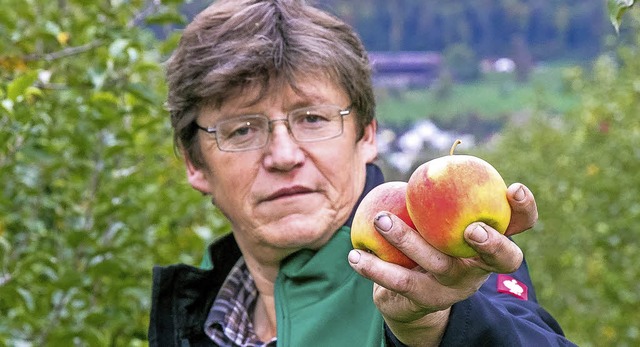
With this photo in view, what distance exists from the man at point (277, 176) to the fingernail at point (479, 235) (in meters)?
0.33

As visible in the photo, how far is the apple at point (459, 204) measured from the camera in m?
1.36

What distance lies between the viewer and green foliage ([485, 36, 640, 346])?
5.21 m

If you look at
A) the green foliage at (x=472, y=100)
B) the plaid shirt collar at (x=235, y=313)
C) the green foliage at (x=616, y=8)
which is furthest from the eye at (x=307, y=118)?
the green foliage at (x=472, y=100)

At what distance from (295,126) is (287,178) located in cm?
12

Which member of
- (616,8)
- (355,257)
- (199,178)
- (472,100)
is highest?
(616,8)

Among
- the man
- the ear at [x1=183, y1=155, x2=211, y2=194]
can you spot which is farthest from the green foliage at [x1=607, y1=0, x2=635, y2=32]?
the ear at [x1=183, y1=155, x2=211, y2=194]

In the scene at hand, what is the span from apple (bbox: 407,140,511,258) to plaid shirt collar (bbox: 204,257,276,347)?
81 centimetres

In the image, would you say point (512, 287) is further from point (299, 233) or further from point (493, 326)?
point (299, 233)

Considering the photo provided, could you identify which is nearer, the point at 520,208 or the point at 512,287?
the point at 520,208

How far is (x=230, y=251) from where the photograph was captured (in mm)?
2414

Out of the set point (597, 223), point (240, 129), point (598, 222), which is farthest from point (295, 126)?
point (598, 222)

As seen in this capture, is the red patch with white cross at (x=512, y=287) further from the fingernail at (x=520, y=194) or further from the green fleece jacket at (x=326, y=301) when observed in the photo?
the fingernail at (x=520, y=194)

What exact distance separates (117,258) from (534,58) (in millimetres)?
36323

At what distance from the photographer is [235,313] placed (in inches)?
88.4
